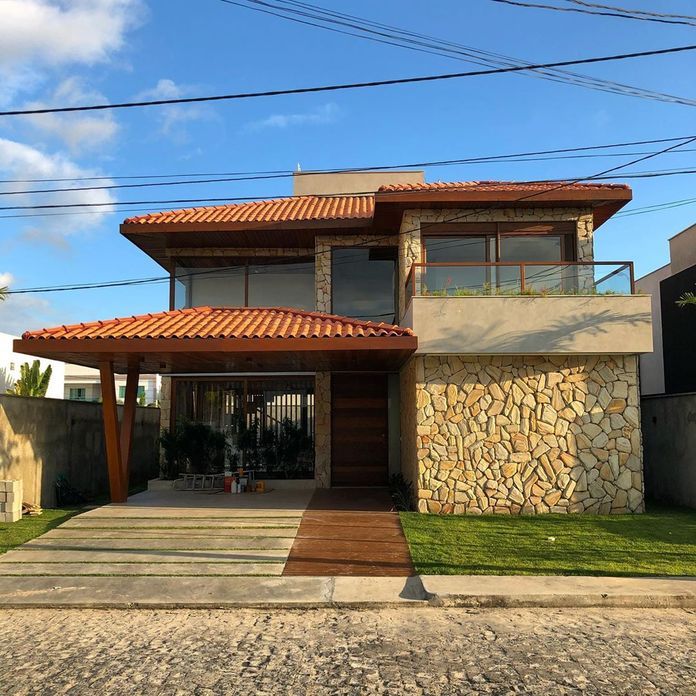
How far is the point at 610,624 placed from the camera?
20.1 ft

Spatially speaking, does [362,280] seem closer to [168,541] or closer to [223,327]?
[223,327]

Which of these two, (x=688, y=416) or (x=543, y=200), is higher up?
(x=543, y=200)

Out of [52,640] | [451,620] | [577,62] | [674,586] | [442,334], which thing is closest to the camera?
[52,640]

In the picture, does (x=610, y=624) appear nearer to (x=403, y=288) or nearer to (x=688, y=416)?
(x=688, y=416)

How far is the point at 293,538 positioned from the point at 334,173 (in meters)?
11.6

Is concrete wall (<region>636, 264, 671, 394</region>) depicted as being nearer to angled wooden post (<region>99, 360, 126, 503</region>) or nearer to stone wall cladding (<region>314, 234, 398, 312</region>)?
stone wall cladding (<region>314, 234, 398, 312</region>)

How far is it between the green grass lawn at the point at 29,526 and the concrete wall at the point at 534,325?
7.12 m

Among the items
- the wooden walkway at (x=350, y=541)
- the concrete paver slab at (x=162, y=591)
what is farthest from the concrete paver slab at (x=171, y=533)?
the concrete paver slab at (x=162, y=591)

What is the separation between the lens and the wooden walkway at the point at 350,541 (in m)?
8.05

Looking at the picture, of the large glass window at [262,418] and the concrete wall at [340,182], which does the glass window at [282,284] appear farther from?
the concrete wall at [340,182]

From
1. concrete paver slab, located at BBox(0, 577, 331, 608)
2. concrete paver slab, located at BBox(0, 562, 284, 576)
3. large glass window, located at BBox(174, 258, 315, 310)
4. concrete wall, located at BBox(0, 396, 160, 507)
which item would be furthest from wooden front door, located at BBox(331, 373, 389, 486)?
concrete paver slab, located at BBox(0, 577, 331, 608)

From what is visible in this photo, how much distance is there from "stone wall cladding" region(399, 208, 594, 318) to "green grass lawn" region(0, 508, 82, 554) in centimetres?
783

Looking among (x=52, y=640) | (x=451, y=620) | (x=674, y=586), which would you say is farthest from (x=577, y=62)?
(x=52, y=640)

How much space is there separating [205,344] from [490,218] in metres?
6.38
